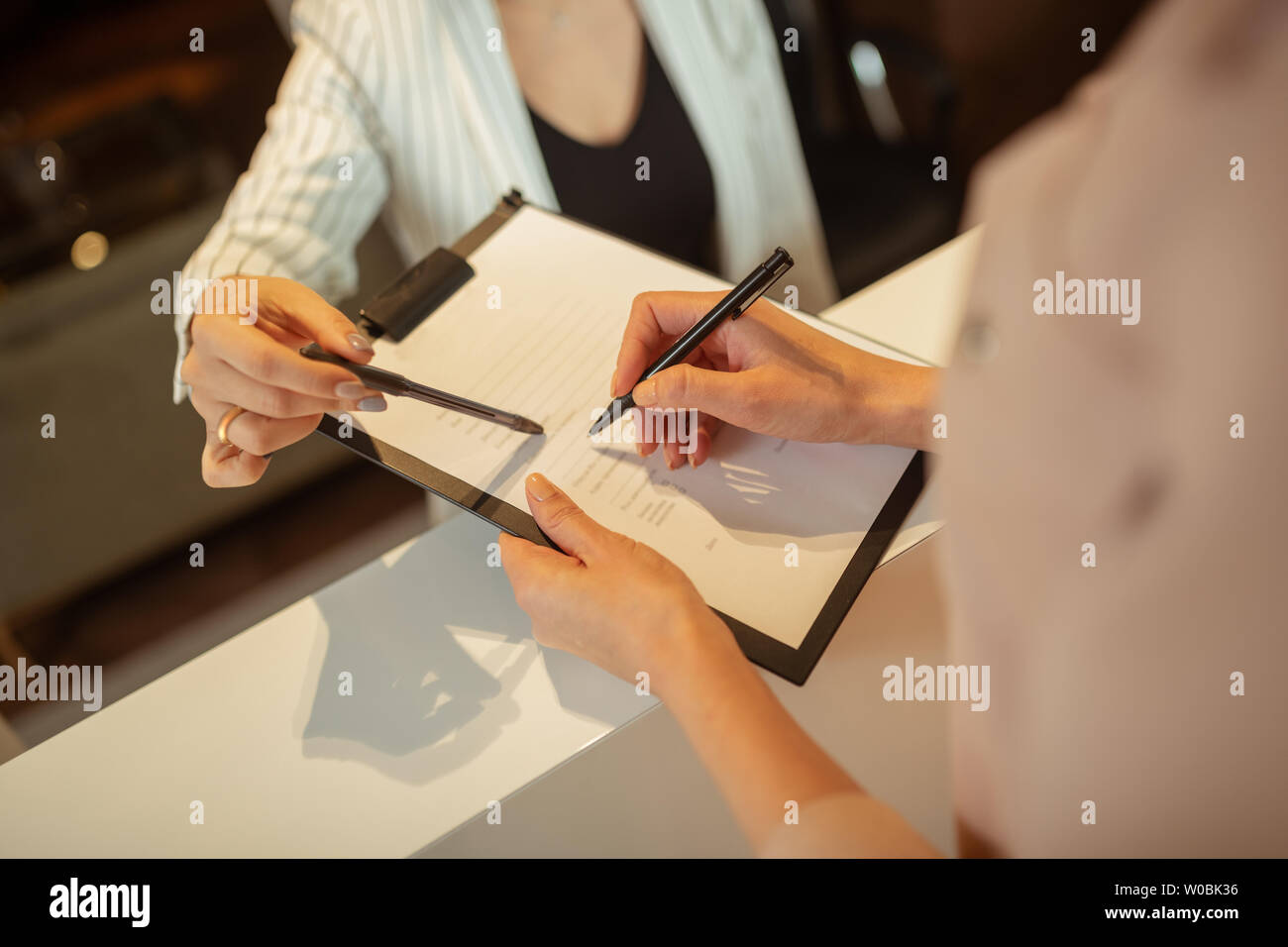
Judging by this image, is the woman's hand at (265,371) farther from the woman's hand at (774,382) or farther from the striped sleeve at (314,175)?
the woman's hand at (774,382)

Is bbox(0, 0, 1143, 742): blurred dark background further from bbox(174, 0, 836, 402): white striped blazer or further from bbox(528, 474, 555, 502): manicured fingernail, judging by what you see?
bbox(528, 474, 555, 502): manicured fingernail

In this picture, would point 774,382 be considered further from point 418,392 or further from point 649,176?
point 649,176

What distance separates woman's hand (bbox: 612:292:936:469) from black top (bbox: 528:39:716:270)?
58 centimetres

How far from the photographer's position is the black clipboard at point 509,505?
597mm

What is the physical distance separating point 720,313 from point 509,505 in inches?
9.3

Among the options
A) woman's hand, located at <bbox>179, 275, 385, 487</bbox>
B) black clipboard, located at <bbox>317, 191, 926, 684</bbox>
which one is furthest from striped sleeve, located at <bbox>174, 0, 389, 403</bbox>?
black clipboard, located at <bbox>317, 191, 926, 684</bbox>

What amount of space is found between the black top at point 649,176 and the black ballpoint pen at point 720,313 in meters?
0.62

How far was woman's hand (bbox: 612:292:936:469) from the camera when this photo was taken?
2.13ft

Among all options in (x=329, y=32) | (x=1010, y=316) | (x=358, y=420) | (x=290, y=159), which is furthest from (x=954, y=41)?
(x=1010, y=316)

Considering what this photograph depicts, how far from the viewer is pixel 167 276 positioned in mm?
1610

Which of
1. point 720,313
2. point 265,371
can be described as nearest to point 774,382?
point 720,313
